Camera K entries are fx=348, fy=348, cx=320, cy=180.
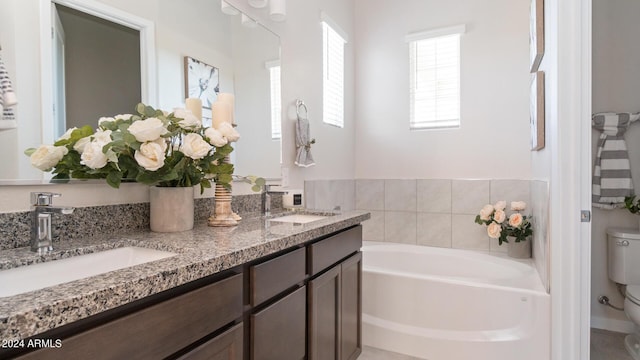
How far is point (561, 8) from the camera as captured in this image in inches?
66.1

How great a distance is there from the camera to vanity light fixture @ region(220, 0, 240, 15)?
1.75 metres

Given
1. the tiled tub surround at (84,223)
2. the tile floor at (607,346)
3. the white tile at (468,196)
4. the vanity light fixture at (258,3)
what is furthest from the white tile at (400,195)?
the tiled tub surround at (84,223)

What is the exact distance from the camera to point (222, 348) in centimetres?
88

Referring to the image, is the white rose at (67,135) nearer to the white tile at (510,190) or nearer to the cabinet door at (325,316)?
the cabinet door at (325,316)

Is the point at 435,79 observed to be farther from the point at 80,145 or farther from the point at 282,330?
the point at 80,145

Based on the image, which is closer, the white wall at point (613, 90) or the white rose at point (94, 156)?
the white rose at point (94, 156)

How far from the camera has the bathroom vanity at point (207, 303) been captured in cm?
54

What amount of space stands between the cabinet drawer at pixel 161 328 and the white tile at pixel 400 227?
2.42 meters

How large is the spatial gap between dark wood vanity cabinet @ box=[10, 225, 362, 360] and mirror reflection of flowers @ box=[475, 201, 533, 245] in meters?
1.36

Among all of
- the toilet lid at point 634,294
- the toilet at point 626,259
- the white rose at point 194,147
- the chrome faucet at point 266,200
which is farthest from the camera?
the toilet at point 626,259

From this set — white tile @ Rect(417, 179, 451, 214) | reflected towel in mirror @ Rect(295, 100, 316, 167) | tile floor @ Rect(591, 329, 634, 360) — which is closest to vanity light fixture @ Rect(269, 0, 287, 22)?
reflected towel in mirror @ Rect(295, 100, 316, 167)

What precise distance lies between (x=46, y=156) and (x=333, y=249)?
1054 mm

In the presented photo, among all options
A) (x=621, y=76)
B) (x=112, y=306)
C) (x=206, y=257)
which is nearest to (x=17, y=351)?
(x=112, y=306)

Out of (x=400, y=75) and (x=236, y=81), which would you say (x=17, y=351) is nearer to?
(x=236, y=81)
